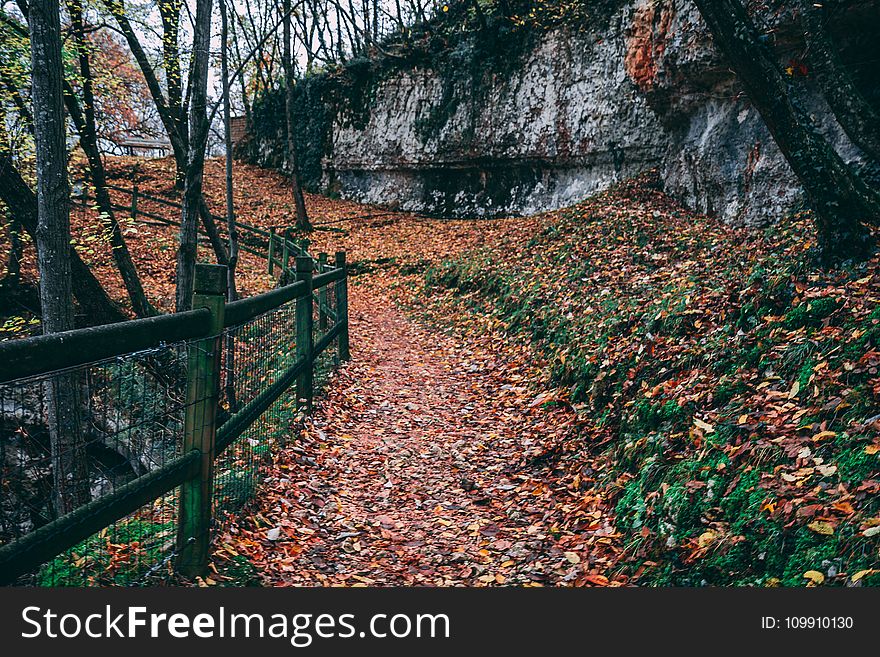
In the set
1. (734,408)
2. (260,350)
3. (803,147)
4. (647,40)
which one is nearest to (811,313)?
(734,408)

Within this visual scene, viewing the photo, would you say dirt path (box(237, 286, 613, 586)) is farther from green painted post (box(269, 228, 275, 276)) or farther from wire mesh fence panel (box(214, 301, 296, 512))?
green painted post (box(269, 228, 275, 276))

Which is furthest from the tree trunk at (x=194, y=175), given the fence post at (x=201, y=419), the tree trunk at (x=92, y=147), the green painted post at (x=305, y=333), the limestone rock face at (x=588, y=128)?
the limestone rock face at (x=588, y=128)

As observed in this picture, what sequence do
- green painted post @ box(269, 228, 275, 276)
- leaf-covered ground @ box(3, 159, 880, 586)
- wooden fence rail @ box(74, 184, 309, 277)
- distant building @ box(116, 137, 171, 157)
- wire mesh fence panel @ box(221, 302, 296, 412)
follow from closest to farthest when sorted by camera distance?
1. leaf-covered ground @ box(3, 159, 880, 586)
2. wire mesh fence panel @ box(221, 302, 296, 412)
3. green painted post @ box(269, 228, 275, 276)
4. wooden fence rail @ box(74, 184, 309, 277)
5. distant building @ box(116, 137, 171, 157)

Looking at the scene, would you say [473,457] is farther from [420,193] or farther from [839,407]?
[420,193]

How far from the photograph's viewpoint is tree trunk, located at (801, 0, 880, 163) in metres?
7.18

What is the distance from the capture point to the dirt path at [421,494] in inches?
163

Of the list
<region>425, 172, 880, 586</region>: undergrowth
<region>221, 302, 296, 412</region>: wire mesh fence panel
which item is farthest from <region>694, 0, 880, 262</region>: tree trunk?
<region>221, 302, 296, 412</region>: wire mesh fence panel

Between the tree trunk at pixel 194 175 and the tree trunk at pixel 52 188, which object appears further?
the tree trunk at pixel 194 175

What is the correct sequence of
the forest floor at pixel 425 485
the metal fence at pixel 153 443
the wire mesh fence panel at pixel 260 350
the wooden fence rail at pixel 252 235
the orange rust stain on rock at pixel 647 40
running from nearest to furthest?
the metal fence at pixel 153 443 < the forest floor at pixel 425 485 < the wire mesh fence panel at pixel 260 350 < the orange rust stain on rock at pixel 647 40 < the wooden fence rail at pixel 252 235

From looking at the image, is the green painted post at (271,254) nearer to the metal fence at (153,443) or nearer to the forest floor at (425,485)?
the forest floor at (425,485)

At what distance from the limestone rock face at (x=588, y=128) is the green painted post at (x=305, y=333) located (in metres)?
8.60

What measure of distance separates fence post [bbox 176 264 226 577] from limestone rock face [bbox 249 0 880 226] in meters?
10.1

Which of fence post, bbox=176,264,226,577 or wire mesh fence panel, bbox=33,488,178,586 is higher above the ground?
fence post, bbox=176,264,226,577

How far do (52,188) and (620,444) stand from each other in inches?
248
